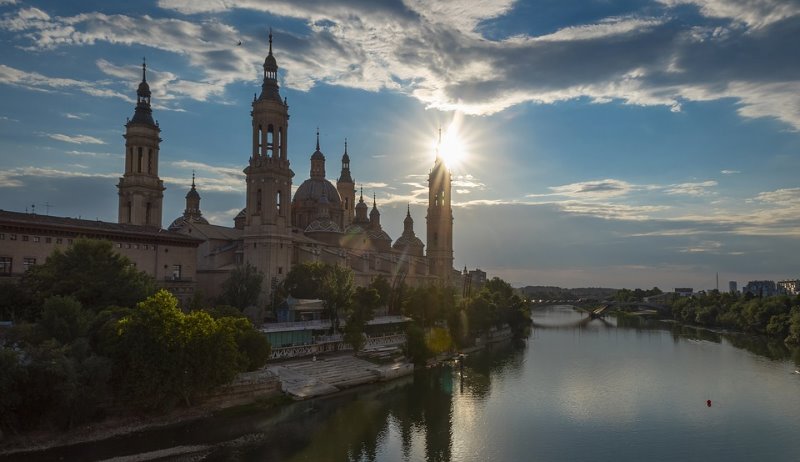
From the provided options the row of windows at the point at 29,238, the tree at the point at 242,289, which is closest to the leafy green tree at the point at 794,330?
the tree at the point at 242,289

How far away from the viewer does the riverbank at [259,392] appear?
112 feet

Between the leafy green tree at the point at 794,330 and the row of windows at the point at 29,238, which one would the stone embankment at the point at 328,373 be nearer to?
the row of windows at the point at 29,238

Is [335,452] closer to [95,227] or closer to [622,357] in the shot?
[95,227]

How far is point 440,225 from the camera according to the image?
12419cm

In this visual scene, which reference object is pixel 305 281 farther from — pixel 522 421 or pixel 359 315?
pixel 522 421

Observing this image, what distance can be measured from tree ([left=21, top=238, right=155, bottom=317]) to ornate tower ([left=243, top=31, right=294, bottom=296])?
24647mm

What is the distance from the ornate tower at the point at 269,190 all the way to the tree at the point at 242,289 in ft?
25.0

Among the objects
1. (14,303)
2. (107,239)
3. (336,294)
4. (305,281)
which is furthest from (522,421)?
(107,239)

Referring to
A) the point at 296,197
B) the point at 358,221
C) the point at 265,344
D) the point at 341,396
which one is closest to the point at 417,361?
the point at 341,396

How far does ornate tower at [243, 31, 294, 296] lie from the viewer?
237 ft

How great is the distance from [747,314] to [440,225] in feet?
191

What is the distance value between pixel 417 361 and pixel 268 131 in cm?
3259

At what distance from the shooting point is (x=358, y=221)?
121375 mm

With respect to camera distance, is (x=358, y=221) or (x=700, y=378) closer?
(x=700, y=378)
